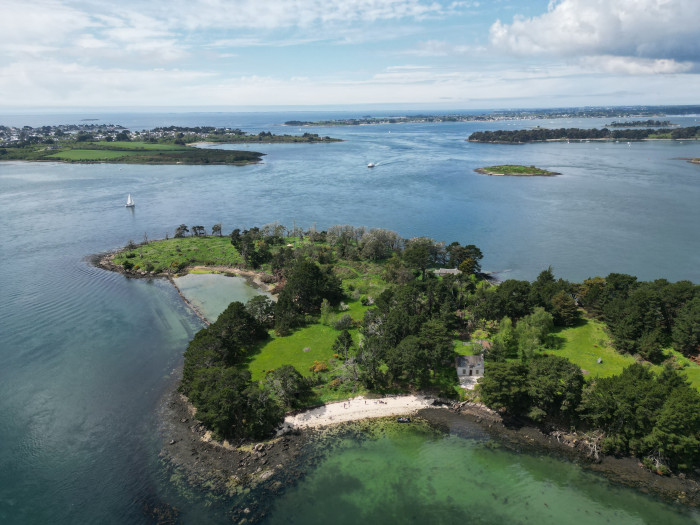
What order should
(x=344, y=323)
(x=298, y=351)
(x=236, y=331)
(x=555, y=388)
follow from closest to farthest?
(x=555, y=388) < (x=236, y=331) < (x=298, y=351) < (x=344, y=323)

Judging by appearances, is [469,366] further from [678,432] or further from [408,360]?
[678,432]

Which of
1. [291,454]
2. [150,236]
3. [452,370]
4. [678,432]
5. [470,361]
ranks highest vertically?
[150,236]

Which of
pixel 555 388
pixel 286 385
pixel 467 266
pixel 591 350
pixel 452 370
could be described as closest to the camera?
pixel 555 388

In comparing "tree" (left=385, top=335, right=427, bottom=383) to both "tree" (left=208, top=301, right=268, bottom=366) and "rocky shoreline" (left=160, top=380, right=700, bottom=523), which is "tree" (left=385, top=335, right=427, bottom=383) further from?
"tree" (left=208, top=301, right=268, bottom=366)

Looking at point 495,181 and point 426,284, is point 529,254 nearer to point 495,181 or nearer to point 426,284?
point 426,284

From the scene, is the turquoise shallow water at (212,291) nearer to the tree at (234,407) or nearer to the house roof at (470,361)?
the tree at (234,407)

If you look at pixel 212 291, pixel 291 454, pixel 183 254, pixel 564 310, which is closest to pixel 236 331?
pixel 291 454

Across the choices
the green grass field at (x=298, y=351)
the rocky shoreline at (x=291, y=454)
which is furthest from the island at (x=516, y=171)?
the rocky shoreline at (x=291, y=454)
